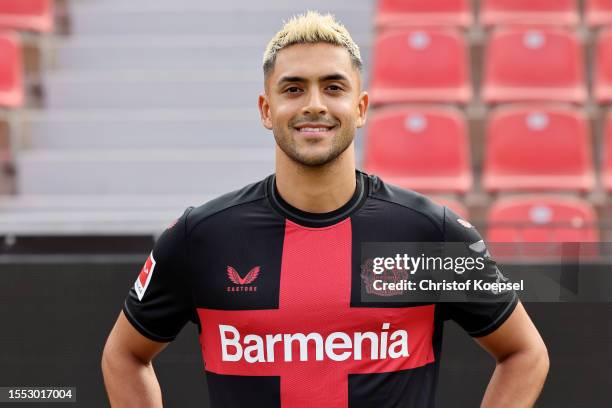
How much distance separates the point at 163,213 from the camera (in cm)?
459

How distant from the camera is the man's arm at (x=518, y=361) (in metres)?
1.98

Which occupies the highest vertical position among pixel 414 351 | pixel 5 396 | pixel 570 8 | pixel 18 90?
pixel 570 8

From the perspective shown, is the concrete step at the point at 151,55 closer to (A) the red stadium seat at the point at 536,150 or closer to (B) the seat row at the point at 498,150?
(B) the seat row at the point at 498,150

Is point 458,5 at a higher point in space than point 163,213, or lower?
higher

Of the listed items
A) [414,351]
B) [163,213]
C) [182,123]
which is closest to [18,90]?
[182,123]

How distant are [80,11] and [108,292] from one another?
3.92 m

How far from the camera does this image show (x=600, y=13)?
5.80 metres

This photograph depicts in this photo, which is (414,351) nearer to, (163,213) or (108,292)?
(108,292)

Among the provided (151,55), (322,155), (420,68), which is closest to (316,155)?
(322,155)

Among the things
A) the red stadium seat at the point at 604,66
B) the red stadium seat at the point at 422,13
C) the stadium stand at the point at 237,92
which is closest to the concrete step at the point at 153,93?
the stadium stand at the point at 237,92

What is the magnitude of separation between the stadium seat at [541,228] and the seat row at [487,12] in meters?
1.45

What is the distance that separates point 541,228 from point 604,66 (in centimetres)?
261

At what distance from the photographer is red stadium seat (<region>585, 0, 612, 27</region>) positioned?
5777mm

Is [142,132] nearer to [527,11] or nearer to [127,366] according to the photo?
[527,11]
